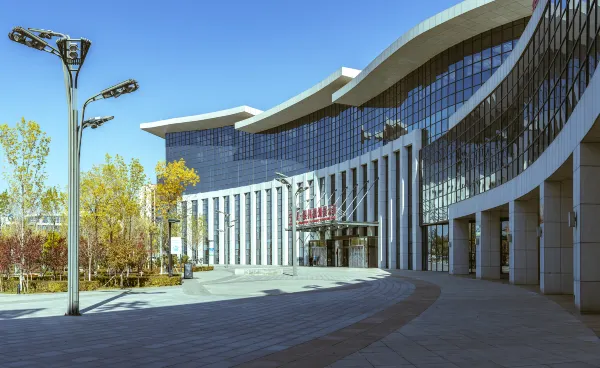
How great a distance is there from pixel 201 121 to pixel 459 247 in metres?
Answer: 65.3

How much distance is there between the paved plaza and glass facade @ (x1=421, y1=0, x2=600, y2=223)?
277 inches

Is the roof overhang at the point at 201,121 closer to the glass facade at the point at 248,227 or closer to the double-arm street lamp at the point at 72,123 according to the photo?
the glass facade at the point at 248,227

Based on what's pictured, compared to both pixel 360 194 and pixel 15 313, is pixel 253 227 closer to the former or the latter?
pixel 360 194

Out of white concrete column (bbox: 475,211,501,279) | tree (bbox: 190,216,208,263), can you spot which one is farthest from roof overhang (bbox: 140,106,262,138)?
white concrete column (bbox: 475,211,501,279)

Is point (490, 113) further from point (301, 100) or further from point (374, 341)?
point (301, 100)

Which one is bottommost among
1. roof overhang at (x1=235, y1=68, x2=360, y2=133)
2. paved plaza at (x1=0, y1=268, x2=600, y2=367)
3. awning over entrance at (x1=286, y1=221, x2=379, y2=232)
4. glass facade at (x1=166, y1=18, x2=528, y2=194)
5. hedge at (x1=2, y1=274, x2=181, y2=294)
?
hedge at (x1=2, y1=274, x2=181, y2=294)

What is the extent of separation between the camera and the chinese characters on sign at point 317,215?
64750 millimetres

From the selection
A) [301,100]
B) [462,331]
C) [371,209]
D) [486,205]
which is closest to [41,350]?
[462,331]

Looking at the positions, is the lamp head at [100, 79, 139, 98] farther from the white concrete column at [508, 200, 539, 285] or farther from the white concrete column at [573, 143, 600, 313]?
the white concrete column at [508, 200, 539, 285]

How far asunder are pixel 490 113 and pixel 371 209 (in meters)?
28.2

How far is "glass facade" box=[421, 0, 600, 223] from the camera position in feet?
60.6

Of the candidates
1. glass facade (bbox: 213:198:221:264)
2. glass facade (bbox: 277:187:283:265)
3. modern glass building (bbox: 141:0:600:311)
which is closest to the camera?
modern glass building (bbox: 141:0:600:311)

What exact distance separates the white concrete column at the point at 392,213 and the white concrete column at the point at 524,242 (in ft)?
84.5

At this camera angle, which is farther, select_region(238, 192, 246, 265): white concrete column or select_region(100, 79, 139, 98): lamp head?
select_region(238, 192, 246, 265): white concrete column
